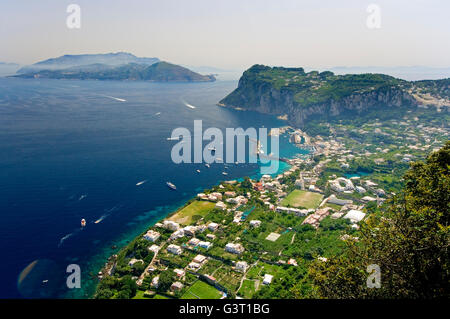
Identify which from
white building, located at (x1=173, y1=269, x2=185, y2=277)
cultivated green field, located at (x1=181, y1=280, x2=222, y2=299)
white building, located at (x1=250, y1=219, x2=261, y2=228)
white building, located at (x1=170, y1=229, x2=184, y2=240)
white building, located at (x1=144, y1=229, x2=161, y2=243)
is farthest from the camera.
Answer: white building, located at (x1=250, y1=219, x2=261, y2=228)

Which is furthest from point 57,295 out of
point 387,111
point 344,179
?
point 387,111

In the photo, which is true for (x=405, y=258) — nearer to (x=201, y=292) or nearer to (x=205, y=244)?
(x=201, y=292)

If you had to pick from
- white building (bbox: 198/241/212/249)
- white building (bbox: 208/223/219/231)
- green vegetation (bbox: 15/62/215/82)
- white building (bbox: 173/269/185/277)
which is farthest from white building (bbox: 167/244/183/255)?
green vegetation (bbox: 15/62/215/82)

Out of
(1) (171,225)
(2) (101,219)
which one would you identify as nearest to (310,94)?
(1) (171,225)

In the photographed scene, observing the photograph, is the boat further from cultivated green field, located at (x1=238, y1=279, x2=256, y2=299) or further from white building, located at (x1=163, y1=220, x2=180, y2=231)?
cultivated green field, located at (x1=238, y1=279, x2=256, y2=299)

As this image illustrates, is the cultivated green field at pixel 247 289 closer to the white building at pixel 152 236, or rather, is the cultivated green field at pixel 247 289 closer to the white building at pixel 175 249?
Result: the white building at pixel 175 249

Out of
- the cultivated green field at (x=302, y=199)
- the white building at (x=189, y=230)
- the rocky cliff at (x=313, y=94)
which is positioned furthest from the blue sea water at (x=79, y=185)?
the rocky cliff at (x=313, y=94)
